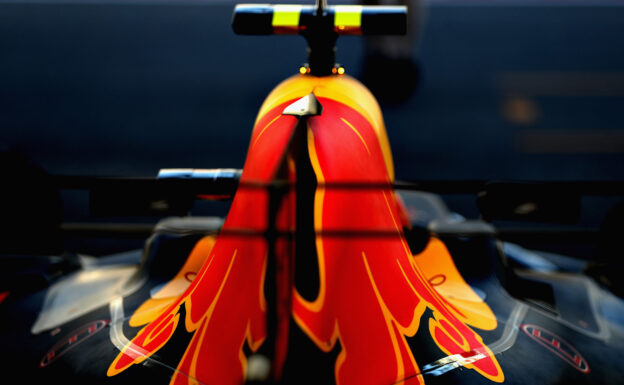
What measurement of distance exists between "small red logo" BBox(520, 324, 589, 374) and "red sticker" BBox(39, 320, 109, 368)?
854 mm

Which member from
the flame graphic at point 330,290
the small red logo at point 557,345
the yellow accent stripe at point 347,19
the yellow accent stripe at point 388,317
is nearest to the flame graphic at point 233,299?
the flame graphic at point 330,290

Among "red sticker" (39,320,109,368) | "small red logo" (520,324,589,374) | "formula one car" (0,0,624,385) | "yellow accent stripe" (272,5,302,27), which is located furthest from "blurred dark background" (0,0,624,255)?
"yellow accent stripe" (272,5,302,27)

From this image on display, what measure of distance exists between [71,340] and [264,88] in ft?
22.1

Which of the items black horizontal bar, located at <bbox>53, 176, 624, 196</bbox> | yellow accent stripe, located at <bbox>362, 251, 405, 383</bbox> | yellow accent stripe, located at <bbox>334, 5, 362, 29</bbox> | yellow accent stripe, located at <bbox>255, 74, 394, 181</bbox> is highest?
yellow accent stripe, located at <bbox>334, 5, 362, 29</bbox>

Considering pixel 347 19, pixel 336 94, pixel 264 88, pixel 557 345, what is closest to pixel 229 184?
pixel 336 94

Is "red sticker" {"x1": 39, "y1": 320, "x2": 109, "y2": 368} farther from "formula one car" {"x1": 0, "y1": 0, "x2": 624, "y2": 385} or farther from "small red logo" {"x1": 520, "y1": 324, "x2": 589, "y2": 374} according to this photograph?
"small red logo" {"x1": 520, "y1": 324, "x2": 589, "y2": 374}

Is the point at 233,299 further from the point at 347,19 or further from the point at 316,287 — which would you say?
the point at 347,19

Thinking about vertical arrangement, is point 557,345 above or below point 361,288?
below

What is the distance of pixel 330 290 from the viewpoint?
0.71 meters

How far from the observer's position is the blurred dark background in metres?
4.95

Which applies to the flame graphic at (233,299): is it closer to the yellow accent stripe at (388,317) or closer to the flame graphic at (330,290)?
the flame graphic at (330,290)

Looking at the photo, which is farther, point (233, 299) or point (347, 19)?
point (347, 19)

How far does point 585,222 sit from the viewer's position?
3.42m

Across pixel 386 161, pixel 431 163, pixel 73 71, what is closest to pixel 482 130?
pixel 431 163
